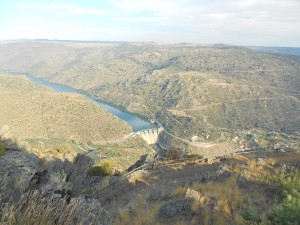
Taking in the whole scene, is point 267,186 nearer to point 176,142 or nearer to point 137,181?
point 137,181

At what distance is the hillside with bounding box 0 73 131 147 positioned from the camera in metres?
145

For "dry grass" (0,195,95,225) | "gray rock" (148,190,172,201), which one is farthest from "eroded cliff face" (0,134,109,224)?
"gray rock" (148,190,172,201)

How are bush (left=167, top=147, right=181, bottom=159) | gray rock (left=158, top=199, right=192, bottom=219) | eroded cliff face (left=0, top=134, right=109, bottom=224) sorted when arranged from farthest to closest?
bush (left=167, top=147, right=181, bottom=159)
gray rock (left=158, top=199, right=192, bottom=219)
eroded cliff face (left=0, top=134, right=109, bottom=224)

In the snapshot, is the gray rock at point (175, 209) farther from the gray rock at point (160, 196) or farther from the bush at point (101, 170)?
the bush at point (101, 170)

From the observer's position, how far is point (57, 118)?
16475 cm

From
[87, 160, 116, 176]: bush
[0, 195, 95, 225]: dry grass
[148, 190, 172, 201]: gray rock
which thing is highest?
[0, 195, 95, 225]: dry grass

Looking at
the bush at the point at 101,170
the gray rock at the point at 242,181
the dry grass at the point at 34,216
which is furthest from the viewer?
the bush at the point at 101,170

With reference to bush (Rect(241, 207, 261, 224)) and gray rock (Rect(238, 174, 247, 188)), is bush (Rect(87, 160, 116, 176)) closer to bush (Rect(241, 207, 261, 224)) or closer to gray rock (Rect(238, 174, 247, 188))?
gray rock (Rect(238, 174, 247, 188))

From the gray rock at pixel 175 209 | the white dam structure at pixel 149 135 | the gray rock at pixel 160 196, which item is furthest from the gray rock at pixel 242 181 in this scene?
the white dam structure at pixel 149 135

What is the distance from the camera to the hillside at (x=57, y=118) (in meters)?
145

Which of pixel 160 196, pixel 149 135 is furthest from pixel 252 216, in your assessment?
pixel 149 135

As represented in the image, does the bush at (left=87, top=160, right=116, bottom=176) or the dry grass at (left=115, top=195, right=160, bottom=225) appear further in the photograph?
the bush at (left=87, top=160, right=116, bottom=176)

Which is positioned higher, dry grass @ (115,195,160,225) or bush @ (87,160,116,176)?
dry grass @ (115,195,160,225)

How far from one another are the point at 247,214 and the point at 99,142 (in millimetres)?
153556
